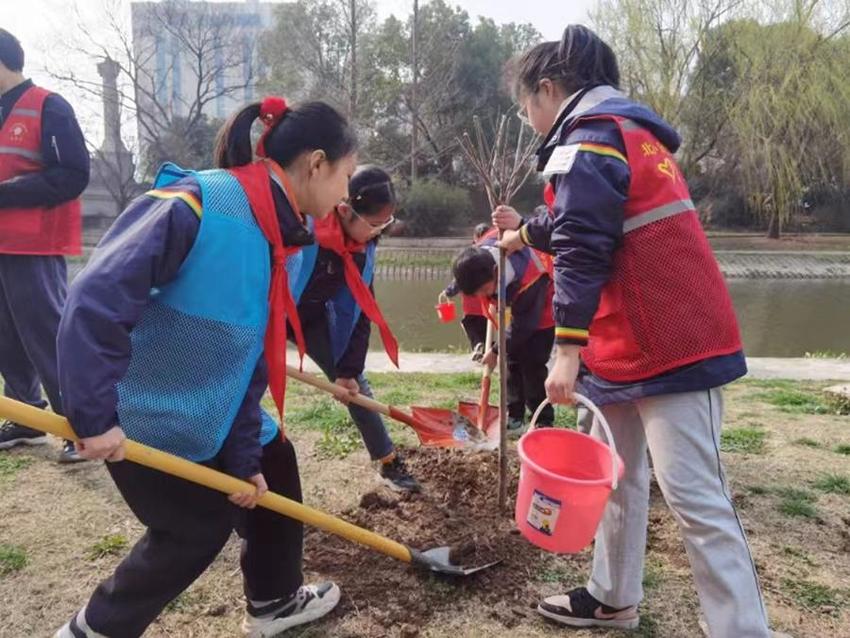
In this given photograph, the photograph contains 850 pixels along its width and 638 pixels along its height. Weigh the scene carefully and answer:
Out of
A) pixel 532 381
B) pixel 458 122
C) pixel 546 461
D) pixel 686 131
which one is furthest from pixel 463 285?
pixel 458 122

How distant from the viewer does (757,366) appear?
22.8 feet

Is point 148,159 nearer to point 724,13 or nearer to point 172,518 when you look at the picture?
point 724,13

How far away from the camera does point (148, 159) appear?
1125 inches

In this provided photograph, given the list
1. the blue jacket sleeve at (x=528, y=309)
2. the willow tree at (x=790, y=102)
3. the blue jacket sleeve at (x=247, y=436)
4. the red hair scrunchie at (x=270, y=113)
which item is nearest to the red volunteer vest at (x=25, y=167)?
the red hair scrunchie at (x=270, y=113)

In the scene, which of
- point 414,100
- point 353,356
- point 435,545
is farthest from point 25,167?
point 414,100

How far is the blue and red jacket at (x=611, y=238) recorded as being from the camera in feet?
6.48

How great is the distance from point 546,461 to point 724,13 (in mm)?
23897

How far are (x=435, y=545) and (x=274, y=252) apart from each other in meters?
1.54

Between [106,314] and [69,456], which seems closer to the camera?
[106,314]

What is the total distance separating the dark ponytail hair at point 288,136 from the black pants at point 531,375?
2.67 metres

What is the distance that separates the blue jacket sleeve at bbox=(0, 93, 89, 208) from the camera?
11.2 feet

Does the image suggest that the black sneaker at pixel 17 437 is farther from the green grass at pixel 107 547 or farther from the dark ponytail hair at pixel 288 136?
the dark ponytail hair at pixel 288 136

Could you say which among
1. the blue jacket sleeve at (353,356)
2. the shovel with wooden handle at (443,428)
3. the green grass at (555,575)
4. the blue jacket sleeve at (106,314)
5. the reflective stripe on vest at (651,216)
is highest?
the reflective stripe on vest at (651,216)

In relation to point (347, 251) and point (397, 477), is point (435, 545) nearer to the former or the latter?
point (397, 477)
